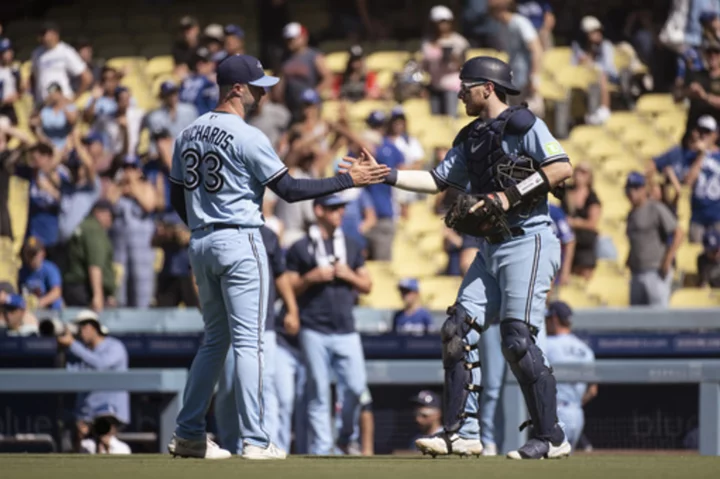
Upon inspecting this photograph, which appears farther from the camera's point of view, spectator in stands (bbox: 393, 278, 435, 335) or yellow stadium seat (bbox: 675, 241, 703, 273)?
yellow stadium seat (bbox: 675, 241, 703, 273)

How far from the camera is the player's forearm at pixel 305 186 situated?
7484mm

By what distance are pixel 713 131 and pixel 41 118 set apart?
707 centimetres

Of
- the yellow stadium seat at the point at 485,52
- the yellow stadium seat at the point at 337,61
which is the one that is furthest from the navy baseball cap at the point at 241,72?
the yellow stadium seat at the point at 337,61

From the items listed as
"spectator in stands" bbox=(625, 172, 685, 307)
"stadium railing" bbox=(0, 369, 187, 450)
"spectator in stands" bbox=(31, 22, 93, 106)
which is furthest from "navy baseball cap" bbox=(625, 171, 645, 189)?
"spectator in stands" bbox=(31, 22, 93, 106)

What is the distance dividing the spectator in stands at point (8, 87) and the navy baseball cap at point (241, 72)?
35.1 feet

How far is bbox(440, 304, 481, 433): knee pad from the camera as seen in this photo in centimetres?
754

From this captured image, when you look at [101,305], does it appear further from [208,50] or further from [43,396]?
[208,50]

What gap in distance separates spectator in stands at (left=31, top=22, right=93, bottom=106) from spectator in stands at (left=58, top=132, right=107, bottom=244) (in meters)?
2.08

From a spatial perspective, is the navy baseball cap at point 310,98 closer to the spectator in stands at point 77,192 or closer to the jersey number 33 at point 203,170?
the spectator in stands at point 77,192

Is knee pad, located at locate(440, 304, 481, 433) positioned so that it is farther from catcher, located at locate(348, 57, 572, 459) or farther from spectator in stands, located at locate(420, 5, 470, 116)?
spectator in stands, located at locate(420, 5, 470, 116)

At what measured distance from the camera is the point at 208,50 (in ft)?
53.7

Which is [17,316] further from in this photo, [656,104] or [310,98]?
[656,104]

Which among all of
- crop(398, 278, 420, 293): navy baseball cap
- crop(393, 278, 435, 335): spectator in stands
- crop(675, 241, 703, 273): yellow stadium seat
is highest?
crop(675, 241, 703, 273): yellow stadium seat

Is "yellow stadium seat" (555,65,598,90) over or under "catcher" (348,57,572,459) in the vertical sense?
over
